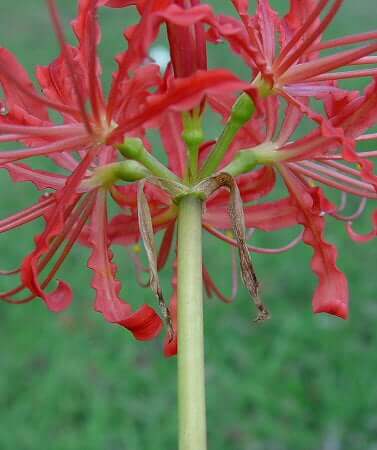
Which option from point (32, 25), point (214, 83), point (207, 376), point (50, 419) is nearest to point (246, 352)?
point (207, 376)

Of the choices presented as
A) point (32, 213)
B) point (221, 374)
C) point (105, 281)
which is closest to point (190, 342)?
point (105, 281)

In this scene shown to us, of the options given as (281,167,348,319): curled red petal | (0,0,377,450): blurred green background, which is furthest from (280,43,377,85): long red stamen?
(0,0,377,450): blurred green background

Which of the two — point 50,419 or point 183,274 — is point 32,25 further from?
point 183,274

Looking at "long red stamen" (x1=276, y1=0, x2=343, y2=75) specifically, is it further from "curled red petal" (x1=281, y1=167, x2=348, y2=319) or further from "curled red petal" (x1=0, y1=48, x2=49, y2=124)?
"curled red petal" (x1=0, y1=48, x2=49, y2=124)

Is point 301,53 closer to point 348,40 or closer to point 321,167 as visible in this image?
point 348,40

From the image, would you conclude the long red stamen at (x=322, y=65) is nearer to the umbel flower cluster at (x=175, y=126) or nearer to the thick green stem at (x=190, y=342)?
the umbel flower cluster at (x=175, y=126)

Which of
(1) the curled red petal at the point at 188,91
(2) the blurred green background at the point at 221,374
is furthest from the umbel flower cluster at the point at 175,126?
(2) the blurred green background at the point at 221,374
